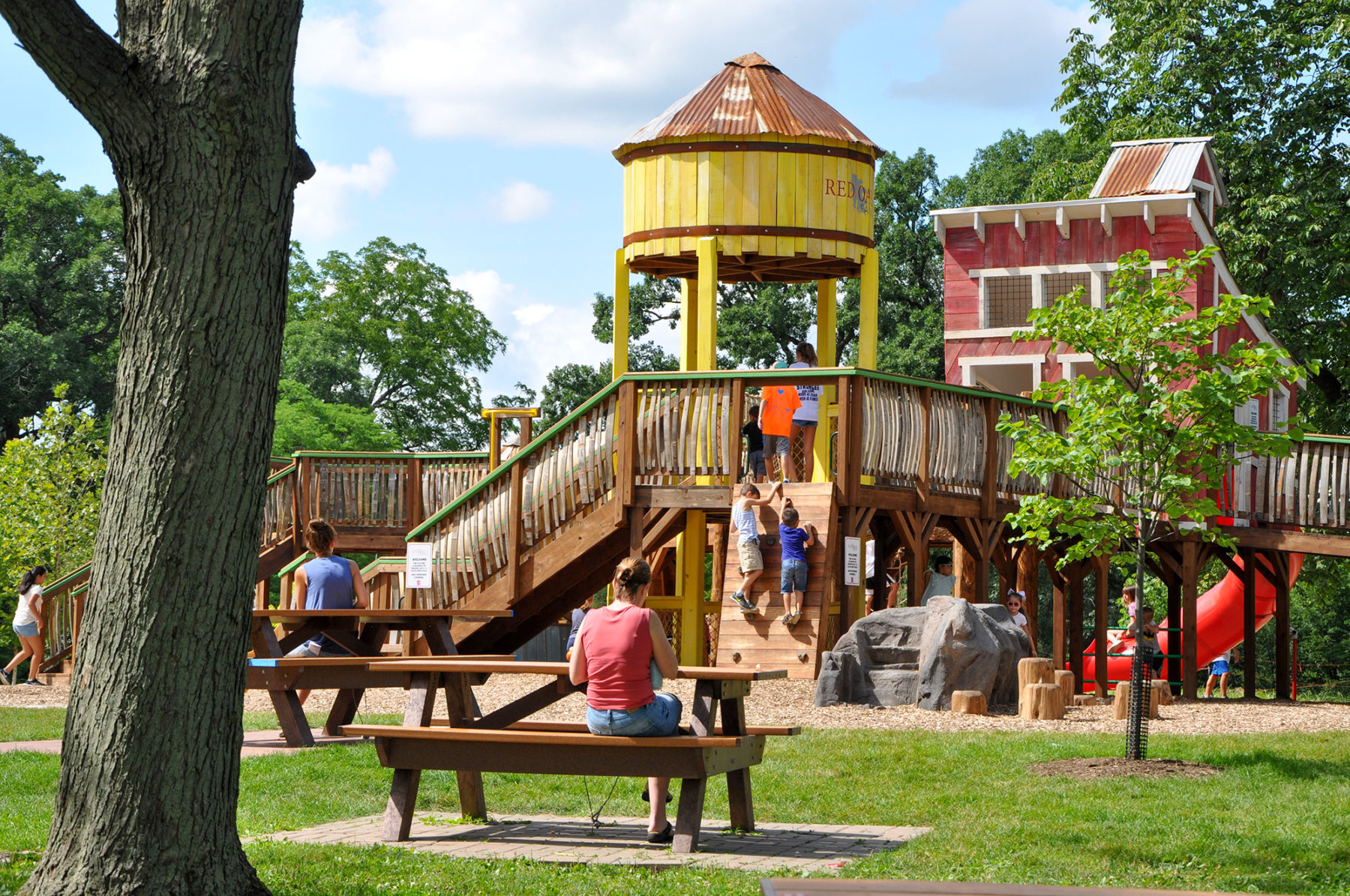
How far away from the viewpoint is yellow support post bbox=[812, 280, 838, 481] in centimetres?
1819

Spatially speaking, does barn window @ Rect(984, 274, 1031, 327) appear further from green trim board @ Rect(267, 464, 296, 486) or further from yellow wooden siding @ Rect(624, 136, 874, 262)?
green trim board @ Rect(267, 464, 296, 486)

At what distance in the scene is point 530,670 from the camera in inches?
297

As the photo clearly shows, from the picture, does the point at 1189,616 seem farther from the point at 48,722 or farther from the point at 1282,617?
the point at 48,722

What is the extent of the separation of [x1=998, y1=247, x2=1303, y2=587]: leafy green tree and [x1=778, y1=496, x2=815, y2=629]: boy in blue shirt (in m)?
4.16

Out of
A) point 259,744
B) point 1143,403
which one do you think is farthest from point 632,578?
point 259,744

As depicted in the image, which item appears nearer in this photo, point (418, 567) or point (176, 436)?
point (176, 436)

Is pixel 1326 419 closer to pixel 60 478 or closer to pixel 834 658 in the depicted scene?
pixel 834 658

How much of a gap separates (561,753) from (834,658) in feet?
22.2

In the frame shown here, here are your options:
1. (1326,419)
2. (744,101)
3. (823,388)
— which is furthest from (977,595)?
(1326,419)

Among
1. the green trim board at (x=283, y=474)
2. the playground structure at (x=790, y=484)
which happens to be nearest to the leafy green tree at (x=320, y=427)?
the green trim board at (x=283, y=474)

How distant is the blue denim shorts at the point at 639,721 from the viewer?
292 inches

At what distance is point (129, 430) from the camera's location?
5656 millimetres

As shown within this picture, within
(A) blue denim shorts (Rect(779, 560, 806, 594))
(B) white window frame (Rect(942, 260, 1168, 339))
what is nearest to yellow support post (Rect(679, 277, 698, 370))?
(B) white window frame (Rect(942, 260, 1168, 339))

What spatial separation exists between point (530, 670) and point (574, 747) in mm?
411
